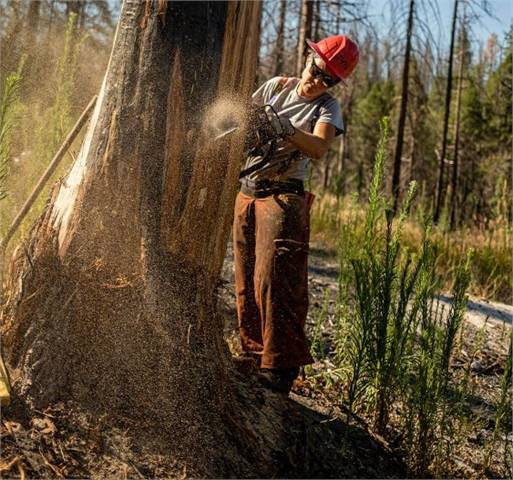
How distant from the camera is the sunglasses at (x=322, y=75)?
10.1 feet

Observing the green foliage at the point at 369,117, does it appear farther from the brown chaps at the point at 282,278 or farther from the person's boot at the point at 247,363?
the person's boot at the point at 247,363

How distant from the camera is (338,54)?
2984 mm

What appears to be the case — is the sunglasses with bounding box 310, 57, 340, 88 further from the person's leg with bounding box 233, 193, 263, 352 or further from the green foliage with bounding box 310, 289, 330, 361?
the green foliage with bounding box 310, 289, 330, 361

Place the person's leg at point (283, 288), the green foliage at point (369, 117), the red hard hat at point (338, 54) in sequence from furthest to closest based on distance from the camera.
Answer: the green foliage at point (369, 117), the red hard hat at point (338, 54), the person's leg at point (283, 288)

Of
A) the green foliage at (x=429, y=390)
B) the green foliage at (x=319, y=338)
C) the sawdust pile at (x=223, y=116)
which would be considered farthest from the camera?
the green foliage at (x=319, y=338)

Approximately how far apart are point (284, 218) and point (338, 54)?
0.83 m

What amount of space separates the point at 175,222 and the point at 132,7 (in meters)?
0.76

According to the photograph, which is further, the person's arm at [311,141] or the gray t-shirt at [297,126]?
the gray t-shirt at [297,126]

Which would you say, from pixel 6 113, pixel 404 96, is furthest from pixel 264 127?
pixel 404 96

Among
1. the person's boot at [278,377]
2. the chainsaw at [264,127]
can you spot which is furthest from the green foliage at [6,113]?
the person's boot at [278,377]

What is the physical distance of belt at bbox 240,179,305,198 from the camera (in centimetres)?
303

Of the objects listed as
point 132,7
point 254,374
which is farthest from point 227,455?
point 132,7

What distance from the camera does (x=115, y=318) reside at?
2117 millimetres

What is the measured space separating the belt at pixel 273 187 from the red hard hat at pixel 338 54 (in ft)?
1.87
